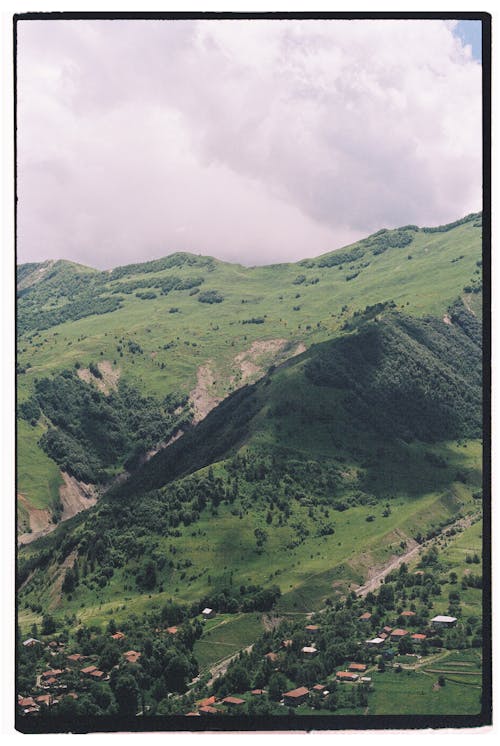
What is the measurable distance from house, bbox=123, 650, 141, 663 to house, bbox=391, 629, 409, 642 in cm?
1357

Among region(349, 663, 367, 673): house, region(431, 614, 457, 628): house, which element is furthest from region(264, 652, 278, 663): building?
region(431, 614, 457, 628): house

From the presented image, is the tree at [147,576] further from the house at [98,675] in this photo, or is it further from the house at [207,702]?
the house at [207,702]

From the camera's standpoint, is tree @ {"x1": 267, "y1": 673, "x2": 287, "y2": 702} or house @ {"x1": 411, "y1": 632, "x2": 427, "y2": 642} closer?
tree @ {"x1": 267, "y1": 673, "x2": 287, "y2": 702}

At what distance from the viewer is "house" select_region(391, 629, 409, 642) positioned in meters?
55.7

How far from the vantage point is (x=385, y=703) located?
43.6m

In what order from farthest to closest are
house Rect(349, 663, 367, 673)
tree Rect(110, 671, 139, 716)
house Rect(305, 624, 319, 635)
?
house Rect(305, 624, 319, 635)
house Rect(349, 663, 367, 673)
tree Rect(110, 671, 139, 716)

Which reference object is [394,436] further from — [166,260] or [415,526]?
[166,260]

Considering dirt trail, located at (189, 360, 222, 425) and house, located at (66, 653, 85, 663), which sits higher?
dirt trail, located at (189, 360, 222, 425)

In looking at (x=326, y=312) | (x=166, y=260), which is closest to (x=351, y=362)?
(x=326, y=312)

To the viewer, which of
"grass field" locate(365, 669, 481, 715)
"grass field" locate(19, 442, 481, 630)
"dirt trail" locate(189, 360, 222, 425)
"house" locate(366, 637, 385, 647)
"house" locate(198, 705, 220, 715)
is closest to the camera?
"grass field" locate(365, 669, 481, 715)

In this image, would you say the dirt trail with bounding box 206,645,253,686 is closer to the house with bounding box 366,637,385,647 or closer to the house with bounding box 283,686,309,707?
the house with bounding box 283,686,309,707

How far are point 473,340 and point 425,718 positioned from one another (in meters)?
76.1

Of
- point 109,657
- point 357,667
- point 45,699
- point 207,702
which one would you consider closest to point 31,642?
point 109,657

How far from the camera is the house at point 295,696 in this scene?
1805 inches
